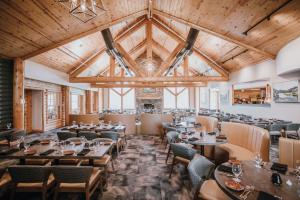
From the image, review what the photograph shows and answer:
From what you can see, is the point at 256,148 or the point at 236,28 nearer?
the point at 256,148

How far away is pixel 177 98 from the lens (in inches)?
669

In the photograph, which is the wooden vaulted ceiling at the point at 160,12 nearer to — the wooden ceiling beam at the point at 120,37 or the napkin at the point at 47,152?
the wooden ceiling beam at the point at 120,37

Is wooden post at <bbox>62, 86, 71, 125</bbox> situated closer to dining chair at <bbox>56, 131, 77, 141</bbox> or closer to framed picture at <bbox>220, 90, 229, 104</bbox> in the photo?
dining chair at <bbox>56, 131, 77, 141</bbox>

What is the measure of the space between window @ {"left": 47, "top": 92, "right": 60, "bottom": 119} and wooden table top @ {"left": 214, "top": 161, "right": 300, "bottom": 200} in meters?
9.47

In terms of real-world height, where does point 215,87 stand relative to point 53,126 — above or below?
above

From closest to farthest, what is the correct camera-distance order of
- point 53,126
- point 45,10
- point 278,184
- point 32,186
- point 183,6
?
1. point 278,184
2. point 32,186
3. point 45,10
4. point 183,6
5. point 53,126

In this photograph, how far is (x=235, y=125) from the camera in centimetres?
507

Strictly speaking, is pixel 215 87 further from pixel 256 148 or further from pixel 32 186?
pixel 32 186

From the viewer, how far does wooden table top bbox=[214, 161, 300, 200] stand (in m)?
1.79

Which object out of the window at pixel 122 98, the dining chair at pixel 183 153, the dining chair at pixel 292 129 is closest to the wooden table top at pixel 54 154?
the dining chair at pixel 183 153

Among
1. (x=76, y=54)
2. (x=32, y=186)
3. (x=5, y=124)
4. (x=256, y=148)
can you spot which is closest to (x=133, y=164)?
(x=32, y=186)

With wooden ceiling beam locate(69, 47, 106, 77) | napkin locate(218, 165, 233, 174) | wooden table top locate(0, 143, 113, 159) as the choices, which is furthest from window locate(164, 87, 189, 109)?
napkin locate(218, 165, 233, 174)

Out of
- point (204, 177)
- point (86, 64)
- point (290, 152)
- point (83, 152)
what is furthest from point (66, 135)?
point (86, 64)

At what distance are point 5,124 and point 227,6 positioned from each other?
24.9 ft
